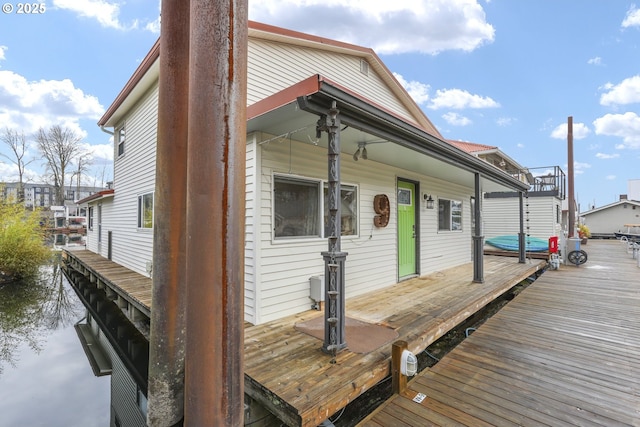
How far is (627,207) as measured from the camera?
2648 cm

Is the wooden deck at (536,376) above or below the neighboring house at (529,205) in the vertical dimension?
below

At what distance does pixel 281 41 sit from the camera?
576 centimetres

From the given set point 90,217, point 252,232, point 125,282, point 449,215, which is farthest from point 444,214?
point 90,217

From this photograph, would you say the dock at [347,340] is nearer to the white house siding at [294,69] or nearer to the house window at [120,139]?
the white house siding at [294,69]

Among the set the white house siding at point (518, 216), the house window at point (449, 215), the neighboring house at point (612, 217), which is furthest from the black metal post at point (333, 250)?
the neighboring house at point (612, 217)

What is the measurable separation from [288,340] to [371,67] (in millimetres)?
7286

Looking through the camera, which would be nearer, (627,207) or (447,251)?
(447,251)

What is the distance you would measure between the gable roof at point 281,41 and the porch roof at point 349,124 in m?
0.72

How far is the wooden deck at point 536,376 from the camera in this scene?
2436 millimetres

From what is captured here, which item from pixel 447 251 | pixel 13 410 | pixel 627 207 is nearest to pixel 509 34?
pixel 447 251

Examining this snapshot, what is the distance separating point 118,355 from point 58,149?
34344mm

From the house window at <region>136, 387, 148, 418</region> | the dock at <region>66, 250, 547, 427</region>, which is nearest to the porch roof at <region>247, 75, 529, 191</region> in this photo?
the dock at <region>66, 250, 547, 427</region>

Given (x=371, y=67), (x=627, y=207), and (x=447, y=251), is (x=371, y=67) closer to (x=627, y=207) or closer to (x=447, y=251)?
(x=447, y=251)

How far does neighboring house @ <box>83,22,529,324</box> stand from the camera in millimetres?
3857
